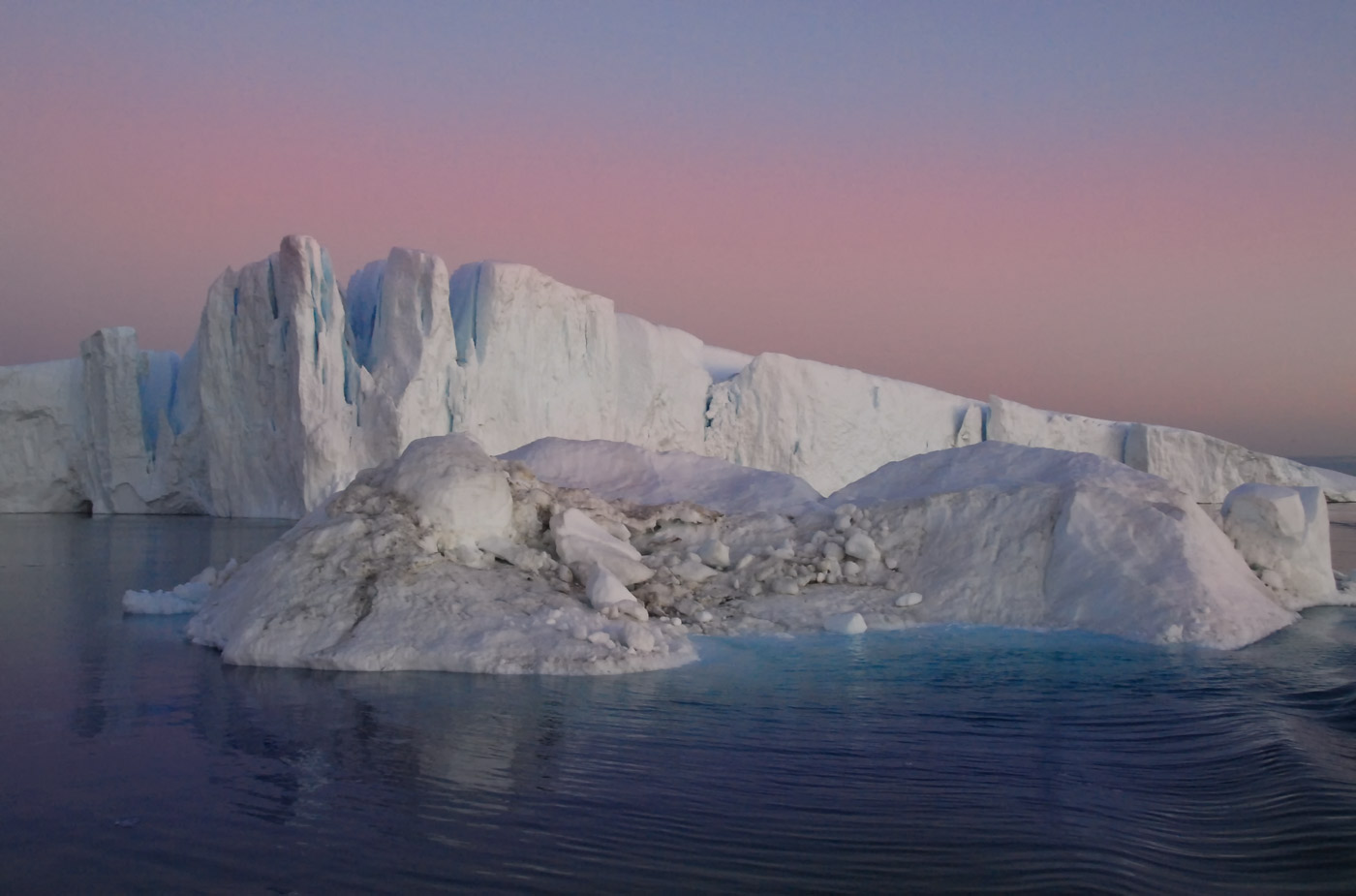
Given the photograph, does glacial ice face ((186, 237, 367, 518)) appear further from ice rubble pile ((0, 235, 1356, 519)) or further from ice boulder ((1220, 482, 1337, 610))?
ice boulder ((1220, 482, 1337, 610))

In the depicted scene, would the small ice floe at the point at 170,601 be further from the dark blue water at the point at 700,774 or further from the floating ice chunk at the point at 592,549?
the floating ice chunk at the point at 592,549

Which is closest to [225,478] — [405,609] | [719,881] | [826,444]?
[826,444]

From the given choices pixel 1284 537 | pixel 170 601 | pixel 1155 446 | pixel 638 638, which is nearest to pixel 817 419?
pixel 1155 446

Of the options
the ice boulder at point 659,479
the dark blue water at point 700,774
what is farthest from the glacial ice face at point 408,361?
the dark blue water at point 700,774

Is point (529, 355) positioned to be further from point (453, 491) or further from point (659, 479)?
point (453, 491)

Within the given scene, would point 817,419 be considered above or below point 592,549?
above

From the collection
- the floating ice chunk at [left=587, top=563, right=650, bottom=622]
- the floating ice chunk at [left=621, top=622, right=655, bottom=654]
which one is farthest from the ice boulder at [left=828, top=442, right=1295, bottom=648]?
the floating ice chunk at [left=621, top=622, right=655, bottom=654]
